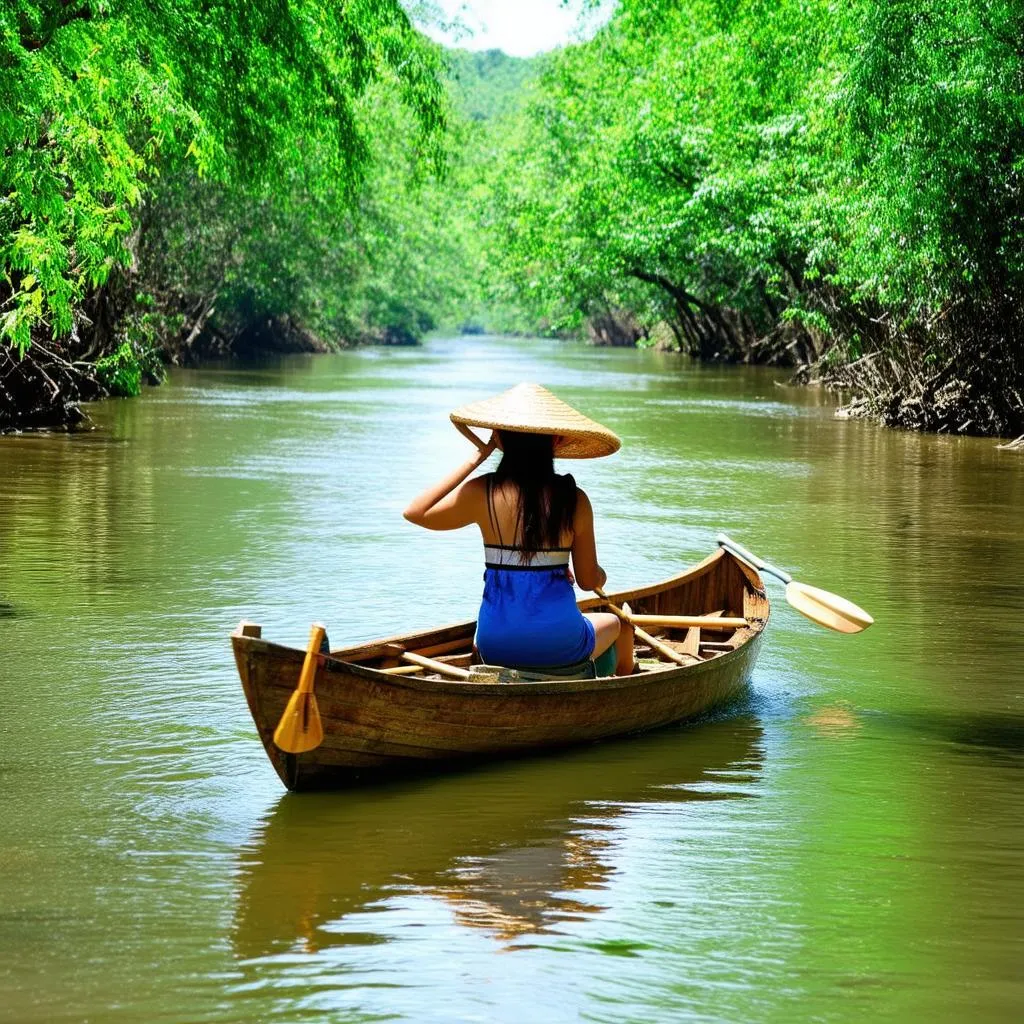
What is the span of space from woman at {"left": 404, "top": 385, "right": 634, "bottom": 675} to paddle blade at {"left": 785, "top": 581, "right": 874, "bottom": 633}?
1.70 m

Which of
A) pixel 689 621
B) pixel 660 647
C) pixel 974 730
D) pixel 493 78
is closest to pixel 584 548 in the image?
pixel 660 647

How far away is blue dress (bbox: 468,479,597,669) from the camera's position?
6.11 metres

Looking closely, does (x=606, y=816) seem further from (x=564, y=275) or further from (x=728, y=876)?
(x=564, y=275)

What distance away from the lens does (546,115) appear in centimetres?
4841

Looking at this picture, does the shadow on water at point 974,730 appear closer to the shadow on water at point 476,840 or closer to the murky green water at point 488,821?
the murky green water at point 488,821

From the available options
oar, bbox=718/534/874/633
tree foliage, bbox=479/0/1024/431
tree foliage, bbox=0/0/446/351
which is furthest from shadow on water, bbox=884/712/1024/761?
tree foliage, bbox=479/0/1024/431

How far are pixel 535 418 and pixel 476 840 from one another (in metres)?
1.55

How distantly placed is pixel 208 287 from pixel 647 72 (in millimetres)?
12333

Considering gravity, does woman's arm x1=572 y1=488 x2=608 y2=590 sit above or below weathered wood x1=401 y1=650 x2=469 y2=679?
above

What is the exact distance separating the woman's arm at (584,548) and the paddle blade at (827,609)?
158 cm

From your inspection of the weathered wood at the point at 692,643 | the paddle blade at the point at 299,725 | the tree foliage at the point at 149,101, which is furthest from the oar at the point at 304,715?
the tree foliage at the point at 149,101

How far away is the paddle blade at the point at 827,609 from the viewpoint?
24.7ft

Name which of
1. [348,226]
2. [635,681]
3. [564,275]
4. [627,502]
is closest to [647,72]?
[564,275]

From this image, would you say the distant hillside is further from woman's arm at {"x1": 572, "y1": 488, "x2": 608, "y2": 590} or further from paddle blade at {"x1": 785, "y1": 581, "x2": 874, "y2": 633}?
woman's arm at {"x1": 572, "y1": 488, "x2": 608, "y2": 590}
